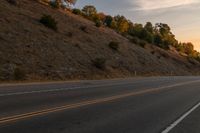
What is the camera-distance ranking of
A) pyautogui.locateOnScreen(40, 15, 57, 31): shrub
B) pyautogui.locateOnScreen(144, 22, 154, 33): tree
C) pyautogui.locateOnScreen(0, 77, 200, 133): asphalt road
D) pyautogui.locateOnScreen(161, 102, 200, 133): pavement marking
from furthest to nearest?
pyautogui.locateOnScreen(144, 22, 154, 33): tree → pyautogui.locateOnScreen(40, 15, 57, 31): shrub → pyautogui.locateOnScreen(161, 102, 200, 133): pavement marking → pyautogui.locateOnScreen(0, 77, 200, 133): asphalt road

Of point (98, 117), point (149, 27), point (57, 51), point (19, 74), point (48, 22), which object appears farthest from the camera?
point (149, 27)

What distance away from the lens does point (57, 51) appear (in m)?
47.4

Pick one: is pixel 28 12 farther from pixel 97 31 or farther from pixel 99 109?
pixel 99 109

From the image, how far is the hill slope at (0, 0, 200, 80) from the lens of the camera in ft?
129

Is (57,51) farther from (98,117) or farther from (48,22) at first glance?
(98,117)

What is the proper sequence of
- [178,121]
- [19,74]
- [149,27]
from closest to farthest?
[178,121] → [19,74] → [149,27]

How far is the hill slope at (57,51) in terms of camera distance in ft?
129

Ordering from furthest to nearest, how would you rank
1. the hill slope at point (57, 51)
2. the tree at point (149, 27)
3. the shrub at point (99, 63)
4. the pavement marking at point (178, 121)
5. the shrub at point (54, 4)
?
1. the tree at point (149, 27)
2. the shrub at point (54, 4)
3. the shrub at point (99, 63)
4. the hill slope at point (57, 51)
5. the pavement marking at point (178, 121)

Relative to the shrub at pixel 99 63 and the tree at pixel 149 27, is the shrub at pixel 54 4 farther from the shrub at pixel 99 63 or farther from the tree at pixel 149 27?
the tree at pixel 149 27

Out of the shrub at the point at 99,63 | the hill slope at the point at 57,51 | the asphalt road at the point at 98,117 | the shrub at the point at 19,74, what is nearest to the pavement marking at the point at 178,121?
the asphalt road at the point at 98,117

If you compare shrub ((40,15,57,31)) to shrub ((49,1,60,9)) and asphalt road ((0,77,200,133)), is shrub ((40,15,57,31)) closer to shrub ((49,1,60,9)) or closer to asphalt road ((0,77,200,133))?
shrub ((49,1,60,9))

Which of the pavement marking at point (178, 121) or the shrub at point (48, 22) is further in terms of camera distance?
the shrub at point (48, 22)

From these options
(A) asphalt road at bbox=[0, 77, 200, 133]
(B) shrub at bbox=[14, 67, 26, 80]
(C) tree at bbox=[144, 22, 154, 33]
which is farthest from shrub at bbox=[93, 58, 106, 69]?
(C) tree at bbox=[144, 22, 154, 33]

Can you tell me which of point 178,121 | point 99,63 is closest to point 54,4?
point 99,63
